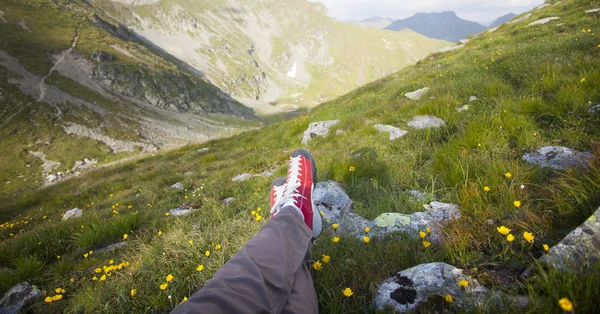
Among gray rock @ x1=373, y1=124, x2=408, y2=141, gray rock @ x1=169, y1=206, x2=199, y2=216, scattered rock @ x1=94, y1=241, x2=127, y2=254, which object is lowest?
gray rock @ x1=169, y1=206, x2=199, y2=216

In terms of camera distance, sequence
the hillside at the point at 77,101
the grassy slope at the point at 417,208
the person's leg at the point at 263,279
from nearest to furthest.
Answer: the person's leg at the point at 263,279 → the grassy slope at the point at 417,208 → the hillside at the point at 77,101

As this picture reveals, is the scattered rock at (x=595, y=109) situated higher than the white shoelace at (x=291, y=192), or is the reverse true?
the scattered rock at (x=595, y=109)

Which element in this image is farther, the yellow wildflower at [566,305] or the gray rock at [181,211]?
the gray rock at [181,211]

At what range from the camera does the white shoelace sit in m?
3.32

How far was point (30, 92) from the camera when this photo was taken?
180 ft

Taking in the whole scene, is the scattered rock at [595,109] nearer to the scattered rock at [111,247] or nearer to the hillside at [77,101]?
the scattered rock at [111,247]

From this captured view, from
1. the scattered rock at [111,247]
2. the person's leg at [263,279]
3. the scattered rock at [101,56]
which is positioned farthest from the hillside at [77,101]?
the person's leg at [263,279]

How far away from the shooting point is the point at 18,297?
335 centimetres

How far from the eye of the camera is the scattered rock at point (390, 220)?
288 cm

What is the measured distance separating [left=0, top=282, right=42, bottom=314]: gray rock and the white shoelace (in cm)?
346

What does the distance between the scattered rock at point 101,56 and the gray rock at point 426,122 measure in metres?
96.1

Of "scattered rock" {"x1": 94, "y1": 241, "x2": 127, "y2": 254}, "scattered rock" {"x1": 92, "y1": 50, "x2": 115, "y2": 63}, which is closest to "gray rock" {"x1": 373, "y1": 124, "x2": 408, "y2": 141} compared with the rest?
"scattered rock" {"x1": 94, "y1": 241, "x2": 127, "y2": 254}

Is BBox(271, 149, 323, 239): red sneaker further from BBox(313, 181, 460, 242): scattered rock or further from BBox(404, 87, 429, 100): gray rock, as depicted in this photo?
BBox(404, 87, 429, 100): gray rock

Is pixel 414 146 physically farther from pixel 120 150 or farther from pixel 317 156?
pixel 120 150
